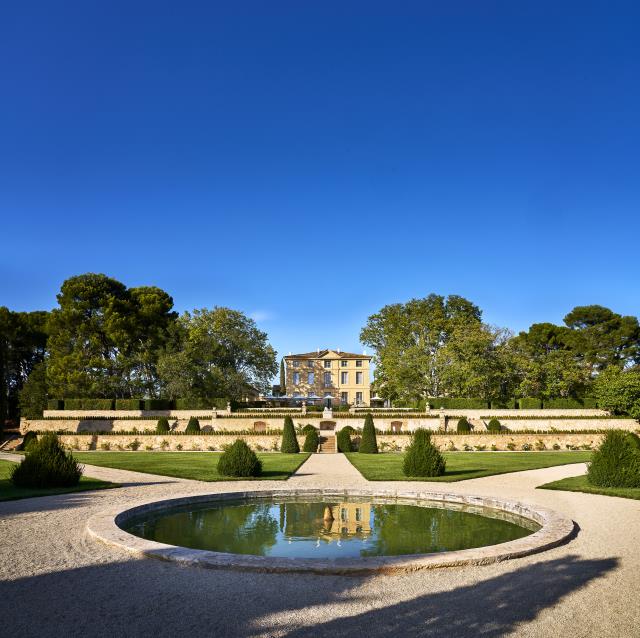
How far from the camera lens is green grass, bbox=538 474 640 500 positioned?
12811mm

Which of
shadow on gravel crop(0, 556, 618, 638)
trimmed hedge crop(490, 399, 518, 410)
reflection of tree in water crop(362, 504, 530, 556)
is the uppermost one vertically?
trimmed hedge crop(490, 399, 518, 410)

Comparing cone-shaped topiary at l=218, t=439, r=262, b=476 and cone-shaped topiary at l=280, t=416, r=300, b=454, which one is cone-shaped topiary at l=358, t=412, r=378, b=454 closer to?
cone-shaped topiary at l=280, t=416, r=300, b=454

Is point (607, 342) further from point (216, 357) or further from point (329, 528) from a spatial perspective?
point (329, 528)

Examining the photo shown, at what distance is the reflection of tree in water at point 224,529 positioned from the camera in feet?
28.2

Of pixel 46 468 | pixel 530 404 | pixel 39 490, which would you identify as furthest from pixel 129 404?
pixel 530 404

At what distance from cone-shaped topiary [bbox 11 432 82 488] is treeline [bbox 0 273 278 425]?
31576mm

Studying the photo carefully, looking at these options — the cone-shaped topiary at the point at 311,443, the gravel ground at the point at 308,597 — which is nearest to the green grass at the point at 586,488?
the gravel ground at the point at 308,597

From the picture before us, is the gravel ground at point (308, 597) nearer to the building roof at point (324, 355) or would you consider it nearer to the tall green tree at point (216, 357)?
the tall green tree at point (216, 357)

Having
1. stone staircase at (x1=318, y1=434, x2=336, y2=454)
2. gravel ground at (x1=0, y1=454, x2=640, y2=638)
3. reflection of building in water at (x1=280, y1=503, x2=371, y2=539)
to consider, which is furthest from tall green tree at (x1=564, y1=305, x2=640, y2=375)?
gravel ground at (x1=0, y1=454, x2=640, y2=638)

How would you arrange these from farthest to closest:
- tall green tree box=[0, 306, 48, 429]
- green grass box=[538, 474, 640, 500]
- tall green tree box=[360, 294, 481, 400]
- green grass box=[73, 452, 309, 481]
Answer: tall green tree box=[0, 306, 48, 429] < tall green tree box=[360, 294, 481, 400] < green grass box=[73, 452, 309, 481] < green grass box=[538, 474, 640, 500]

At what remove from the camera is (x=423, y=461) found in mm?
16750

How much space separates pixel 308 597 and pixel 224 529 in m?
4.63

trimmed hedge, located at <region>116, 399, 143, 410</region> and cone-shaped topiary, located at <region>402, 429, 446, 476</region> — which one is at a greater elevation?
trimmed hedge, located at <region>116, 399, 143, 410</region>

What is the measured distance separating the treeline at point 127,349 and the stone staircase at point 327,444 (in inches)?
667
